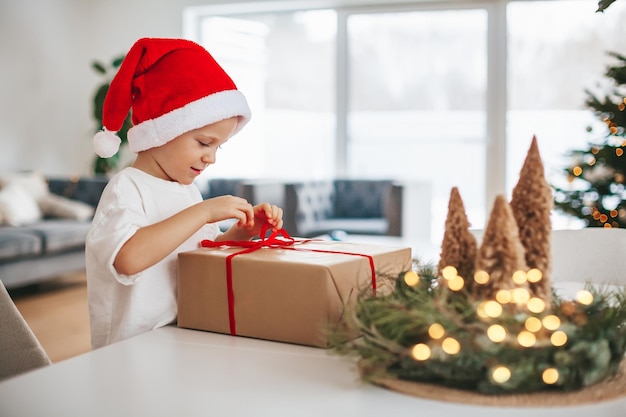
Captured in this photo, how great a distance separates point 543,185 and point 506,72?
19.4 ft

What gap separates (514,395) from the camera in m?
0.75

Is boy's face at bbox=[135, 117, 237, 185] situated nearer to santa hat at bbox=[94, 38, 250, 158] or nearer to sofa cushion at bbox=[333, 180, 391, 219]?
santa hat at bbox=[94, 38, 250, 158]

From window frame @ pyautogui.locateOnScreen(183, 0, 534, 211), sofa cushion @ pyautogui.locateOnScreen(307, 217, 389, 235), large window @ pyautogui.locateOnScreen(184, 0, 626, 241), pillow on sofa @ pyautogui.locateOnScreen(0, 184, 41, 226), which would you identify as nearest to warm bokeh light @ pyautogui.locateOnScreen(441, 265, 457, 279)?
sofa cushion @ pyautogui.locateOnScreen(307, 217, 389, 235)

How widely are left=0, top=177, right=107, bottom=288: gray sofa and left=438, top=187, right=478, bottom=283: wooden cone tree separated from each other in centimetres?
402

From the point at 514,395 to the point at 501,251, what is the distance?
0.15 meters

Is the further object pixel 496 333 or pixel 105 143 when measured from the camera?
pixel 105 143

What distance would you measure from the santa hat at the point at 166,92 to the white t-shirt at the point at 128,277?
10 centimetres

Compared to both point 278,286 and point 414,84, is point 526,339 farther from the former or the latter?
point 414,84

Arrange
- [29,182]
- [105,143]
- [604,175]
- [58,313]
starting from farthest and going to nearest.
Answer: [29,182], [58,313], [604,175], [105,143]

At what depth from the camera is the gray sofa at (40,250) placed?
446 centimetres

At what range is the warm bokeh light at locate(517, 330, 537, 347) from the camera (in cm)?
73

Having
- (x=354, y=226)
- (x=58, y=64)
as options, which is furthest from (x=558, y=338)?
(x=58, y=64)

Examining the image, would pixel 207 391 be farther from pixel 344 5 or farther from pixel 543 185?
pixel 344 5

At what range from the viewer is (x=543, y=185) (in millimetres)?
814
